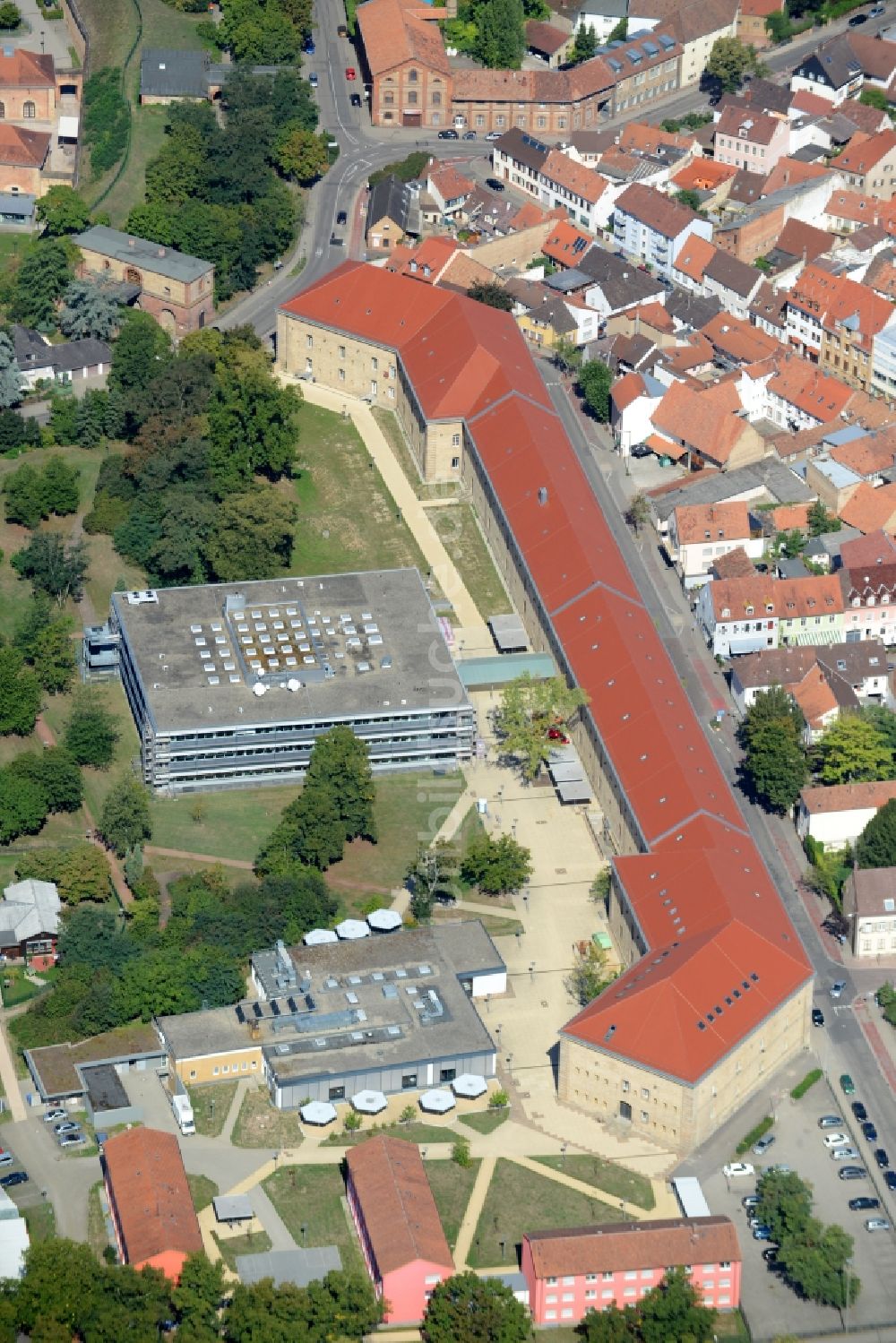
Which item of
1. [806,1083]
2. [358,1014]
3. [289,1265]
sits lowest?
[806,1083]

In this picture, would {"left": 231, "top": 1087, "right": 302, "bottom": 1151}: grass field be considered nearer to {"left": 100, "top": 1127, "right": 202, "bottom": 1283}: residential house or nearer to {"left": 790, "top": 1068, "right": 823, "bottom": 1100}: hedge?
{"left": 100, "top": 1127, "right": 202, "bottom": 1283}: residential house

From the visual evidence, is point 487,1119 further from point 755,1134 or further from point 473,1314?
point 473,1314

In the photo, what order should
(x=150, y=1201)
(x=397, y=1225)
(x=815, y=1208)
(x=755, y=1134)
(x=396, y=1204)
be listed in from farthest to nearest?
1. (x=755, y=1134)
2. (x=815, y=1208)
3. (x=150, y=1201)
4. (x=396, y=1204)
5. (x=397, y=1225)

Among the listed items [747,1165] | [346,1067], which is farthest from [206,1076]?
[747,1165]

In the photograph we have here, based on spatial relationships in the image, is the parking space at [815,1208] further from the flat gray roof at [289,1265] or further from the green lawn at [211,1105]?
the green lawn at [211,1105]

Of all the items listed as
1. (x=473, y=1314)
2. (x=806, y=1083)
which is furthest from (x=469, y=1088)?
(x=473, y=1314)

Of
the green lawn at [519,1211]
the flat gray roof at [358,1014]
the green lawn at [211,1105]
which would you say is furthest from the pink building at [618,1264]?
the green lawn at [211,1105]
